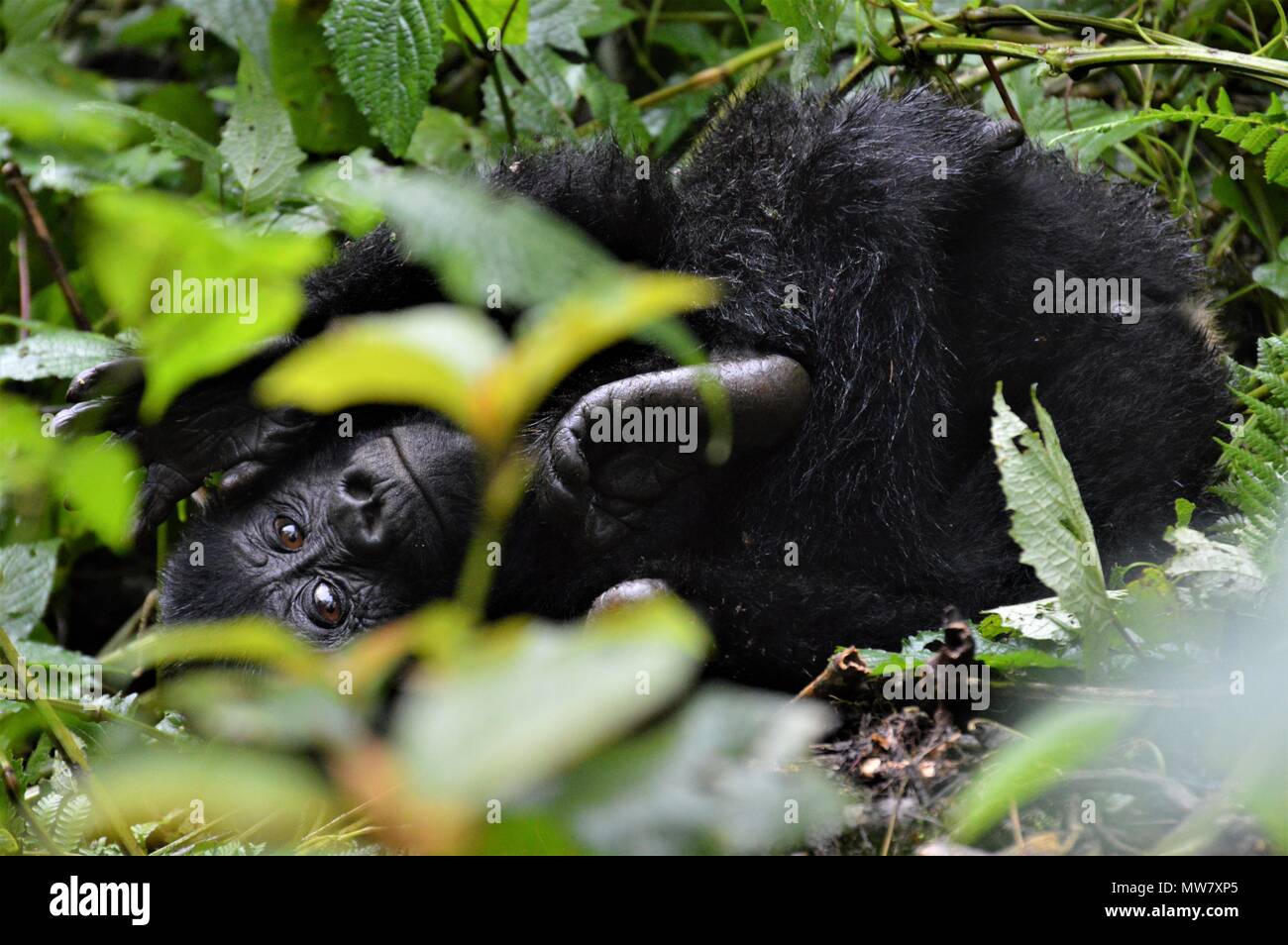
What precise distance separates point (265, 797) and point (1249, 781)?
0.79 meters

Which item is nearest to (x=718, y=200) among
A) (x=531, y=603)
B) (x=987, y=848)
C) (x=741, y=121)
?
(x=741, y=121)

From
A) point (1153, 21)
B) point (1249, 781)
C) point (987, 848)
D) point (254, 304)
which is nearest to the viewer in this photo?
point (254, 304)

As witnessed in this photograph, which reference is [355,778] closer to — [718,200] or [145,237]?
[145,237]

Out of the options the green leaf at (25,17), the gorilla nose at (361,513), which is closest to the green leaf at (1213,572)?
the gorilla nose at (361,513)

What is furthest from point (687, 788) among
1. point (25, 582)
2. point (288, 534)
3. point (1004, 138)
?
point (25, 582)

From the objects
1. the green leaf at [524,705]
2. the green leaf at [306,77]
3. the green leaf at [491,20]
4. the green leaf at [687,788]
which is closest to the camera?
the green leaf at [524,705]

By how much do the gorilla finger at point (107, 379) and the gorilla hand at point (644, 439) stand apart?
2.63 feet

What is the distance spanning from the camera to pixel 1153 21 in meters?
2.76

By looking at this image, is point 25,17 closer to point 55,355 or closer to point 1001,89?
point 55,355

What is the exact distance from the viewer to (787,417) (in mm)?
2189

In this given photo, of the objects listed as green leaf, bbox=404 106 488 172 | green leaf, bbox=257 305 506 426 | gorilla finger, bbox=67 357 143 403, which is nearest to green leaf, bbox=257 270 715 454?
green leaf, bbox=257 305 506 426

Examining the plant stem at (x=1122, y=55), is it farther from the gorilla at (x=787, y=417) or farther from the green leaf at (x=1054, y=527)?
the green leaf at (x=1054, y=527)

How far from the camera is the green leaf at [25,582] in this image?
270cm

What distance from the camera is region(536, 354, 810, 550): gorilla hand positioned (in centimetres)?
209
